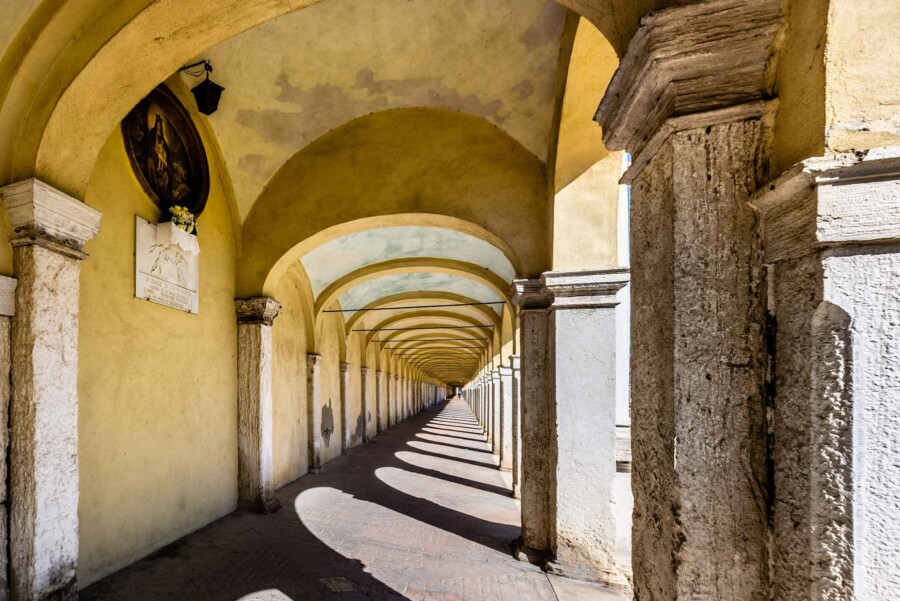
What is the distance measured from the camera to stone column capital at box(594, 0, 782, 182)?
1511 mm

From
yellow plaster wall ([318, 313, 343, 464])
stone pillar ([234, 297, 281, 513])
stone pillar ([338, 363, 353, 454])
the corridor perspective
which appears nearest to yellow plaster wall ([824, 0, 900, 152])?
the corridor perspective

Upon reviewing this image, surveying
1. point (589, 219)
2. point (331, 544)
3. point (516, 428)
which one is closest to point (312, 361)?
point (516, 428)

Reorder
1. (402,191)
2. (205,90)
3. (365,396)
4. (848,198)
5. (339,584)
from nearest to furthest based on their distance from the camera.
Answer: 1. (848,198)
2. (339,584)
3. (205,90)
4. (402,191)
5. (365,396)

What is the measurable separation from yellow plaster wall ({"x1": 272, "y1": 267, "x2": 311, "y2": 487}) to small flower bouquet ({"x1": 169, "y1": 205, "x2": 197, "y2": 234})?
2900 mm

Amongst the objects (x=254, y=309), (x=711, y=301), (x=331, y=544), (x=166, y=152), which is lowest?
(x=331, y=544)

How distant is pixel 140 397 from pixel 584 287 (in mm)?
4868

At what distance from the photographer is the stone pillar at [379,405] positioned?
1733 centimetres

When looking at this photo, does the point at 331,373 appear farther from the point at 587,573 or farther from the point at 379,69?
the point at 587,573

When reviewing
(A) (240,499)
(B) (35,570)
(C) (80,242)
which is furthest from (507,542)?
(C) (80,242)

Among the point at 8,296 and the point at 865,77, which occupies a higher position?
the point at 865,77

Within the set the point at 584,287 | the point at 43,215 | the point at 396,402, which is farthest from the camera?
the point at 396,402

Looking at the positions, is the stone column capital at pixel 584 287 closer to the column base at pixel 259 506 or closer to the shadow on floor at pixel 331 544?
the shadow on floor at pixel 331 544

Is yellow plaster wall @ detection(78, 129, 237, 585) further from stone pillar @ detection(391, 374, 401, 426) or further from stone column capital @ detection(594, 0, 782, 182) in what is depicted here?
stone pillar @ detection(391, 374, 401, 426)

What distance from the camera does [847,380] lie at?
4.00 feet
